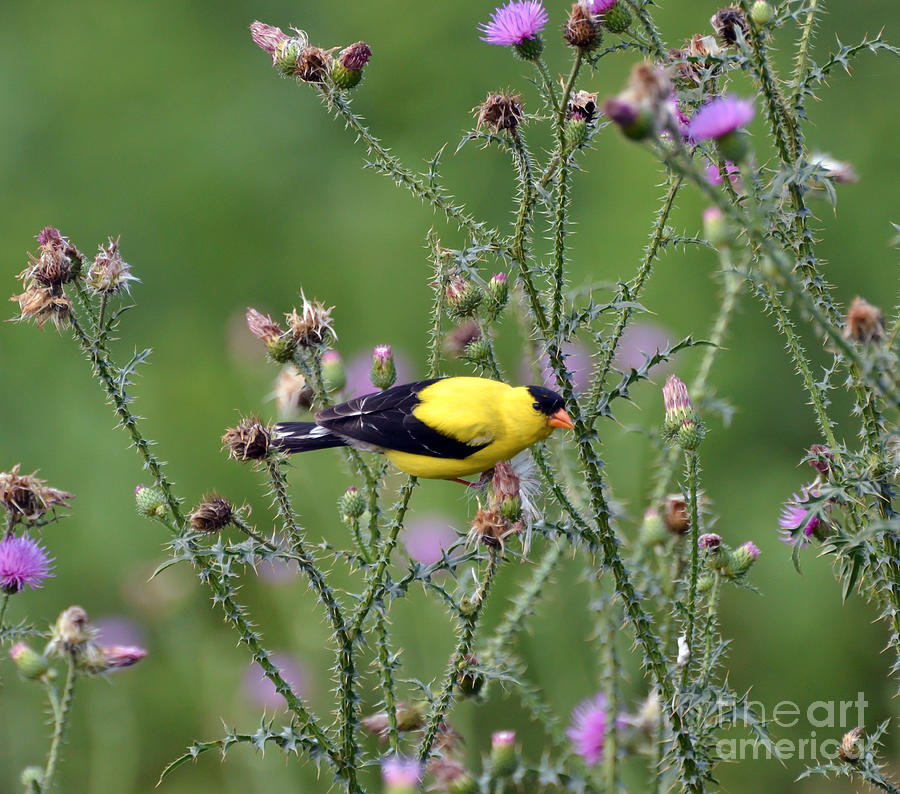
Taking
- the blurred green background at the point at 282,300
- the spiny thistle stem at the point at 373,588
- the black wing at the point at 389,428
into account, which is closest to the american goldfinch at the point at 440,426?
the black wing at the point at 389,428

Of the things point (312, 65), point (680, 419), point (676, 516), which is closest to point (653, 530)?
point (676, 516)

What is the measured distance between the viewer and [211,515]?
5.18 feet

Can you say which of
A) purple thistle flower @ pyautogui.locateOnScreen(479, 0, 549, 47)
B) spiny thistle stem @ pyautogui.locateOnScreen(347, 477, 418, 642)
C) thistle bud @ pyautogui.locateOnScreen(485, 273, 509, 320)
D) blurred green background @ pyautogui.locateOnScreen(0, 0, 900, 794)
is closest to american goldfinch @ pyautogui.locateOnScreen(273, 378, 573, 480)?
blurred green background @ pyautogui.locateOnScreen(0, 0, 900, 794)

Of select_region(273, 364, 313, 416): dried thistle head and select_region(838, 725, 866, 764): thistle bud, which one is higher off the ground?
select_region(273, 364, 313, 416): dried thistle head

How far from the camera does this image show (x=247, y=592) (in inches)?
136

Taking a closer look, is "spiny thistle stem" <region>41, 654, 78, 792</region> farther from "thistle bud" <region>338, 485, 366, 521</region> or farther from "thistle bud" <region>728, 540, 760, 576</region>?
"thistle bud" <region>728, 540, 760, 576</region>

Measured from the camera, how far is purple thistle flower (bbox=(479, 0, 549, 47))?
175 centimetres

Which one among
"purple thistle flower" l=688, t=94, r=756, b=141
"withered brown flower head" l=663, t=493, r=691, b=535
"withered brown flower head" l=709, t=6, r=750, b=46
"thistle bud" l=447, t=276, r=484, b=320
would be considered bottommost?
"withered brown flower head" l=663, t=493, r=691, b=535

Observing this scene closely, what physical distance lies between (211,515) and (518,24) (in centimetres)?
99

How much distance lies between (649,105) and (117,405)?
95 cm

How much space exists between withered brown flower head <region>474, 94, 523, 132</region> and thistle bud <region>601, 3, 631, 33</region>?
0.67ft

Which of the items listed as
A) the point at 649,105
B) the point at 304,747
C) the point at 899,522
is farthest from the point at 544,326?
the point at 304,747

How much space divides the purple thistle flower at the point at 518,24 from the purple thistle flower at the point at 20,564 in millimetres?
1218

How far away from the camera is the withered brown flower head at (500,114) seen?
177cm
